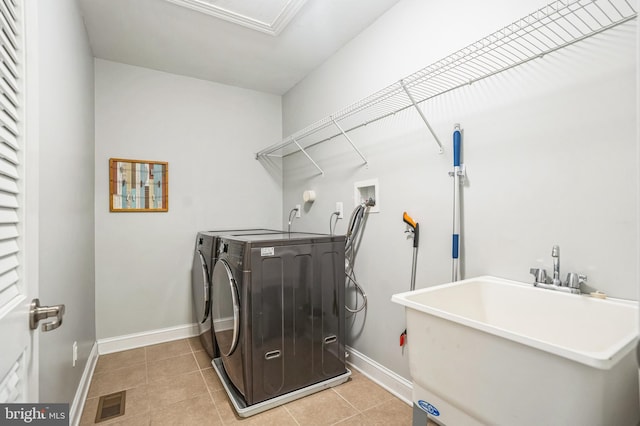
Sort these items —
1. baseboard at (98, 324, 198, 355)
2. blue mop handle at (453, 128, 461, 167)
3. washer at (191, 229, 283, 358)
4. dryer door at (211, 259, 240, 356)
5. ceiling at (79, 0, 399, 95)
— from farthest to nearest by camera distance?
1. baseboard at (98, 324, 198, 355)
2. washer at (191, 229, 283, 358)
3. ceiling at (79, 0, 399, 95)
4. dryer door at (211, 259, 240, 356)
5. blue mop handle at (453, 128, 461, 167)

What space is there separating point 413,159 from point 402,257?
0.62 meters

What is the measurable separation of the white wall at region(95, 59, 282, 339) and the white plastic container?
2427mm

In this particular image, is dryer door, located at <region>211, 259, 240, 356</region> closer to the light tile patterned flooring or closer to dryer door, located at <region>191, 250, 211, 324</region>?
dryer door, located at <region>191, 250, 211, 324</region>

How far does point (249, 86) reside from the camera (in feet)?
10.7

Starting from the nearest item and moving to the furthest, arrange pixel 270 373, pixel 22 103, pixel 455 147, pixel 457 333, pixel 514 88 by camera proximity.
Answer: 1. pixel 22 103
2. pixel 457 333
3. pixel 514 88
4. pixel 455 147
5. pixel 270 373

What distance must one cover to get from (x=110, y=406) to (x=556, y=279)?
2.48 metres

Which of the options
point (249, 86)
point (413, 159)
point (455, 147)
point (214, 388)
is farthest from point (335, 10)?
point (214, 388)

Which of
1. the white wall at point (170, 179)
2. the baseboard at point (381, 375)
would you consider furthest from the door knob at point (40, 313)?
the white wall at point (170, 179)

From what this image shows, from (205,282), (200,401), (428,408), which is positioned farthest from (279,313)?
(428,408)

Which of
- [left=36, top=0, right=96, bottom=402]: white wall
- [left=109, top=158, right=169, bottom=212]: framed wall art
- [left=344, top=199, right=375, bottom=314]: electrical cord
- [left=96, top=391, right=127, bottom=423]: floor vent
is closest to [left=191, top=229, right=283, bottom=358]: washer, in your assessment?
[left=109, top=158, right=169, bottom=212]: framed wall art

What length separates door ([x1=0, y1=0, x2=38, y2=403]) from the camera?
68 centimetres

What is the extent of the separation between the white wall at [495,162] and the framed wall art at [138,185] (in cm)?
167

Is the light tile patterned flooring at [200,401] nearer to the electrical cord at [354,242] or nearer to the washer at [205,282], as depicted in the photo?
the washer at [205,282]

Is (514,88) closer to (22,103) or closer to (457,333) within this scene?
(457,333)
